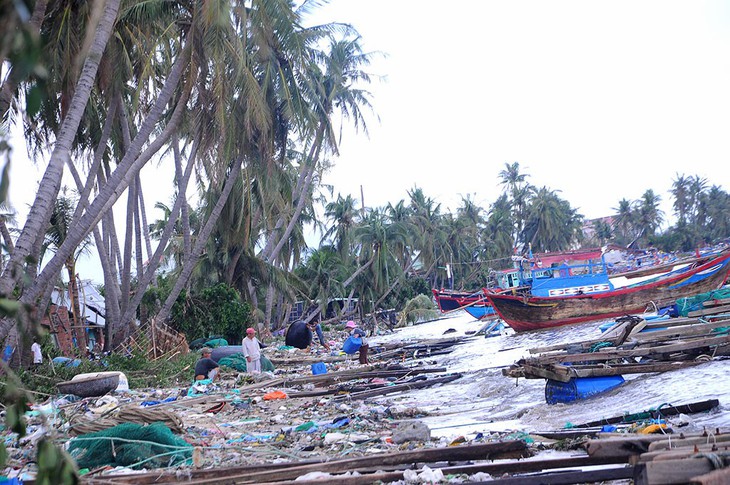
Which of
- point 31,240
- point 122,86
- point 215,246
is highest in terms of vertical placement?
point 122,86

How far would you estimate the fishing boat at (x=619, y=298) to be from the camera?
24.4 metres

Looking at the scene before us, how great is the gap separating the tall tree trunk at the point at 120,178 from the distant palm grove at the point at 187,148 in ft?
0.12

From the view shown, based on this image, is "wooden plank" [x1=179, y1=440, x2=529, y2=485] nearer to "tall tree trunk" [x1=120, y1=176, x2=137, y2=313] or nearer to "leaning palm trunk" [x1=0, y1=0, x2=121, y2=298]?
"leaning palm trunk" [x1=0, y1=0, x2=121, y2=298]

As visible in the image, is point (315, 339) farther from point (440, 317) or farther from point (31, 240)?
point (31, 240)

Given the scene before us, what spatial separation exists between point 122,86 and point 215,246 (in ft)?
45.2

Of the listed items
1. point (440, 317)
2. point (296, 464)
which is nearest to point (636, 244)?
point (440, 317)

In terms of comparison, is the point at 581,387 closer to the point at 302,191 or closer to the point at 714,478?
the point at 714,478

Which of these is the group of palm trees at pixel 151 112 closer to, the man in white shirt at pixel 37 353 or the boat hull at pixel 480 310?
the man in white shirt at pixel 37 353

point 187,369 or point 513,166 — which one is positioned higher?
point 513,166

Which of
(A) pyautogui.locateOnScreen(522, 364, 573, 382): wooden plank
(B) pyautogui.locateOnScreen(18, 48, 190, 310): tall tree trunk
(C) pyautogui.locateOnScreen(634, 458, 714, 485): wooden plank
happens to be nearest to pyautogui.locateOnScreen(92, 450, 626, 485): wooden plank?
(C) pyautogui.locateOnScreen(634, 458, 714, 485): wooden plank

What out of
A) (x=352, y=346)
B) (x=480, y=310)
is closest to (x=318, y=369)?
(x=352, y=346)

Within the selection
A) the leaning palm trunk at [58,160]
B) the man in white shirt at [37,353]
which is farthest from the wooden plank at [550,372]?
the man in white shirt at [37,353]

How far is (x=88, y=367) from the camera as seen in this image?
14414 mm

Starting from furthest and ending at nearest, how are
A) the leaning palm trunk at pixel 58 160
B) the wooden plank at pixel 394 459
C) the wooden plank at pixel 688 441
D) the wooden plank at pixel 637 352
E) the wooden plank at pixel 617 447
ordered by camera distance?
the leaning palm trunk at pixel 58 160 < the wooden plank at pixel 637 352 < the wooden plank at pixel 394 459 < the wooden plank at pixel 617 447 < the wooden plank at pixel 688 441
